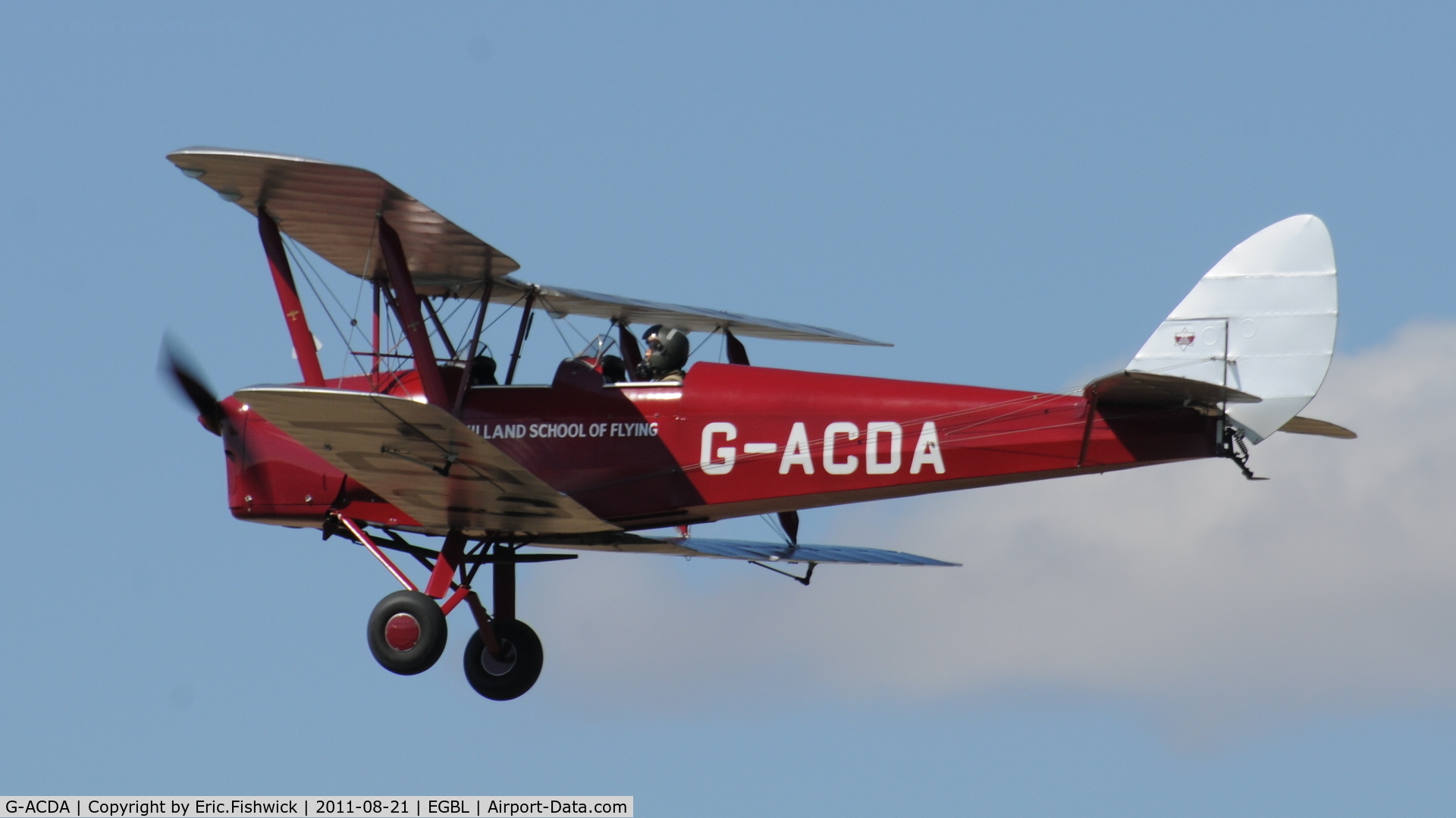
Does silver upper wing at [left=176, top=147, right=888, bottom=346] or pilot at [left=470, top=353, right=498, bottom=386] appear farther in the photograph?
pilot at [left=470, top=353, right=498, bottom=386]

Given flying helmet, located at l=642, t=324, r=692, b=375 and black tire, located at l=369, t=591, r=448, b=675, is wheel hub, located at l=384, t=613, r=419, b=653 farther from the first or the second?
flying helmet, located at l=642, t=324, r=692, b=375

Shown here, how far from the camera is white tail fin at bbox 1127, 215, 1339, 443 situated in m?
14.6

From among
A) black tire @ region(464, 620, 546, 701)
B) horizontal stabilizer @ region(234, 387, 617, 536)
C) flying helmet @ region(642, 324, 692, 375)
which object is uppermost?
flying helmet @ region(642, 324, 692, 375)

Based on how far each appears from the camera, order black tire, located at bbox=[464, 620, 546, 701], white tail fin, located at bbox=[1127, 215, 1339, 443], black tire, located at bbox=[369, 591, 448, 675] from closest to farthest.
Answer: white tail fin, located at bbox=[1127, 215, 1339, 443] → black tire, located at bbox=[369, 591, 448, 675] → black tire, located at bbox=[464, 620, 546, 701]

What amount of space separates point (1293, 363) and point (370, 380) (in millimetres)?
6717

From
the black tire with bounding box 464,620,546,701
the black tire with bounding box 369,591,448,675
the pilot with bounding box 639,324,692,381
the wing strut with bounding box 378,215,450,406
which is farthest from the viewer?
the black tire with bounding box 464,620,546,701

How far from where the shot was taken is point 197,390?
16.6 metres

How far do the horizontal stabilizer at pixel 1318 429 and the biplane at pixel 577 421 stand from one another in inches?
0.8

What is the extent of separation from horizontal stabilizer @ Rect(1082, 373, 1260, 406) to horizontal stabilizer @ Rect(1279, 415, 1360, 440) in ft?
3.87

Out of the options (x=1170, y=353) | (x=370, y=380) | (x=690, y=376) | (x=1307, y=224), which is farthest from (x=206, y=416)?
(x=1307, y=224)

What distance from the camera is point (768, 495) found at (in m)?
15.4

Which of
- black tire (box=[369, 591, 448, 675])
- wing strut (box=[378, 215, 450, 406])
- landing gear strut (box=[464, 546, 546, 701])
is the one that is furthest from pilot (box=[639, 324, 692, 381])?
black tire (box=[369, 591, 448, 675])

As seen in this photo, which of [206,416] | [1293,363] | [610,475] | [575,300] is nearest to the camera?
[1293,363]

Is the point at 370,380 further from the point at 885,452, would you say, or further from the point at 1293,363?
the point at 1293,363
